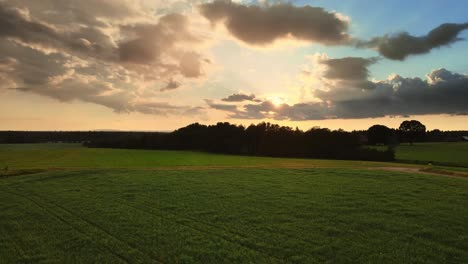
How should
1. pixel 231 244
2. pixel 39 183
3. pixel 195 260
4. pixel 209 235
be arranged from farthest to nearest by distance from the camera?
pixel 39 183
pixel 209 235
pixel 231 244
pixel 195 260

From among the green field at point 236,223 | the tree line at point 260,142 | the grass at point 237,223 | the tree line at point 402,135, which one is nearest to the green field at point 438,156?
the tree line at point 260,142

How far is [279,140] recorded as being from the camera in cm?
9838

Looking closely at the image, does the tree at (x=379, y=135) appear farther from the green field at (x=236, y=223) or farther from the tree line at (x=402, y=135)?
the green field at (x=236, y=223)

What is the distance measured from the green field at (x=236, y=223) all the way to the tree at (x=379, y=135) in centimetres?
9181

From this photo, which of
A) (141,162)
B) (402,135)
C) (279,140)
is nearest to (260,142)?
(279,140)

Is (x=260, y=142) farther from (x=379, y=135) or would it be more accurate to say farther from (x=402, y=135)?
(x=402, y=135)

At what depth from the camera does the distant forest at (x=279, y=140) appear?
90000 millimetres

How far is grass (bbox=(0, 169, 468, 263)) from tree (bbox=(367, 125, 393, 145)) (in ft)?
299

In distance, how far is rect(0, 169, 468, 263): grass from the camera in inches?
454

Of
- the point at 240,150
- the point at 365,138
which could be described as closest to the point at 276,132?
the point at 240,150

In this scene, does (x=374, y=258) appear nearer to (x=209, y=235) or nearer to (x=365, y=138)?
(x=209, y=235)

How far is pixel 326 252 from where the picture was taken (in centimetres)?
1152

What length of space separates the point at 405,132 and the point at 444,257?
4872 inches

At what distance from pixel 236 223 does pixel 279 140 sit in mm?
84147
